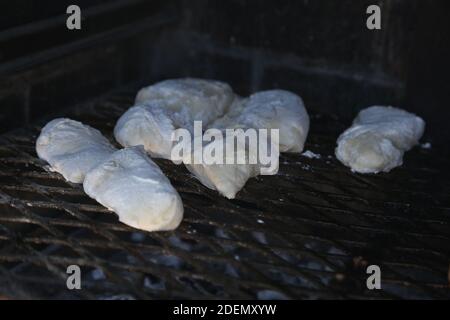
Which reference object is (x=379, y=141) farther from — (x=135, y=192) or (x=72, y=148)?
(x=72, y=148)

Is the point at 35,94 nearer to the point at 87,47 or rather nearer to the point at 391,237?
the point at 87,47

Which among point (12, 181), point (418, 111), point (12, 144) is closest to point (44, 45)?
point (12, 144)

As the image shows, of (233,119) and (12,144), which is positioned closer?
(12,144)

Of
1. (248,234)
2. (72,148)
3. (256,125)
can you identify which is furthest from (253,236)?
(72,148)

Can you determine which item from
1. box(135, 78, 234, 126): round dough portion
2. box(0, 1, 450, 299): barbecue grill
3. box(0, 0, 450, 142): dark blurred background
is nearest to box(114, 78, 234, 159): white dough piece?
box(135, 78, 234, 126): round dough portion

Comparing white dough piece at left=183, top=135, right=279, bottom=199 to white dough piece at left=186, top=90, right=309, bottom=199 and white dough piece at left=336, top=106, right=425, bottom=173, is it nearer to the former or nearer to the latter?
white dough piece at left=186, top=90, right=309, bottom=199
